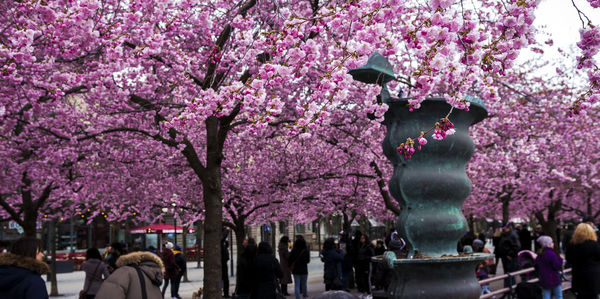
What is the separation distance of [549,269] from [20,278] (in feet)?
28.7

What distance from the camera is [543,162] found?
20.3m

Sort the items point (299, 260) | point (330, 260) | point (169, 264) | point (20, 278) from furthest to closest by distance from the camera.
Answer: point (169, 264)
point (330, 260)
point (299, 260)
point (20, 278)

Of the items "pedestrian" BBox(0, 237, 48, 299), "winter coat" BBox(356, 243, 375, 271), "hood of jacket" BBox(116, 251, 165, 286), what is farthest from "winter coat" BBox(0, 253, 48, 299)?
"winter coat" BBox(356, 243, 375, 271)

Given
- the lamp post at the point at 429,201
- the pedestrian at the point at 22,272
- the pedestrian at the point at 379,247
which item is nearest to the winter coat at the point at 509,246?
the pedestrian at the point at 379,247

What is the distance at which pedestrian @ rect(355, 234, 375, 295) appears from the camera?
16.1 meters

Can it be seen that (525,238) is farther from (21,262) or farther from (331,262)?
(21,262)

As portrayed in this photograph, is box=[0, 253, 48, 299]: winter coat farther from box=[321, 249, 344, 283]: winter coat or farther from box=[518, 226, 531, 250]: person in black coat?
box=[518, 226, 531, 250]: person in black coat

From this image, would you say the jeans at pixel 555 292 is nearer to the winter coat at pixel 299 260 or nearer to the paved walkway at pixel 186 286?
the winter coat at pixel 299 260

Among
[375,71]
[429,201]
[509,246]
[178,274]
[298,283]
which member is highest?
[375,71]

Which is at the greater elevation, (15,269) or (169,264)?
(15,269)

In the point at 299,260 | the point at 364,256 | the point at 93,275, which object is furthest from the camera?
the point at 364,256

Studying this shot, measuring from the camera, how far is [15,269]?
477 cm

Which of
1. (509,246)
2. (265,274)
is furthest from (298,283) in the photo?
(509,246)

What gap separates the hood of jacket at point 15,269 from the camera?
15.4 feet
